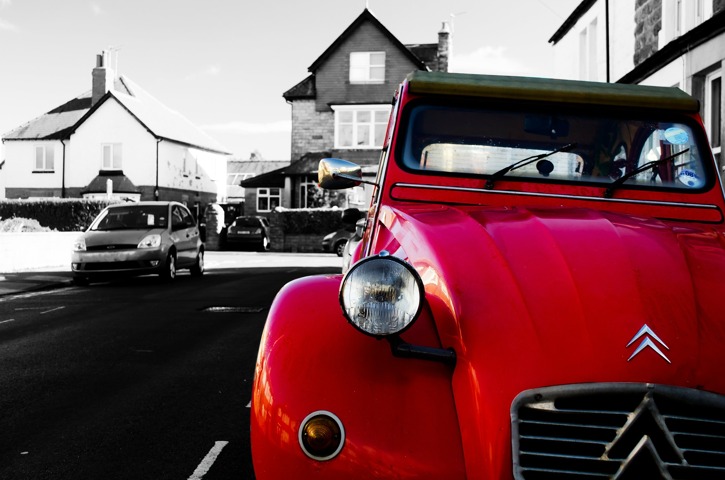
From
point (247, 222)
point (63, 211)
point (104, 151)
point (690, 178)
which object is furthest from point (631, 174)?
point (104, 151)

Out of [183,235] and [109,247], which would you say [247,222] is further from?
[109,247]

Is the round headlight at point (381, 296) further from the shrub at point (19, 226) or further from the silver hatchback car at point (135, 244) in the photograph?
the shrub at point (19, 226)

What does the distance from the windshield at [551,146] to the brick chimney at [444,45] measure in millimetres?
39430

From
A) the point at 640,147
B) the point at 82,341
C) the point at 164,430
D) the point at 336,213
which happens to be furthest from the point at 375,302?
the point at 336,213

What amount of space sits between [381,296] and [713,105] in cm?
1491

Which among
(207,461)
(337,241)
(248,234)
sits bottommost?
(207,461)

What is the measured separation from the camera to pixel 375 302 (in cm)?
260

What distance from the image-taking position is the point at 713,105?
15602mm

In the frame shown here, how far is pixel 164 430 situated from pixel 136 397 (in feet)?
3.43

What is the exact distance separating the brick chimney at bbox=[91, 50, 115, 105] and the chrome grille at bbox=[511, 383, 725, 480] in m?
50.6

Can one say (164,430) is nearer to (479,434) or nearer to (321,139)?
(479,434)

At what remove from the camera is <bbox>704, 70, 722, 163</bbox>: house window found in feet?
50.1

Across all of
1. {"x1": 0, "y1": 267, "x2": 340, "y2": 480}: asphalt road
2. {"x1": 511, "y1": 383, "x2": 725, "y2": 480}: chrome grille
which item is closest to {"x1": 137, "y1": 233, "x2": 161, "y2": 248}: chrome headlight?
{"x1": 0, "y1": 267, "x2": 340, "y2": 480}: asphalt road

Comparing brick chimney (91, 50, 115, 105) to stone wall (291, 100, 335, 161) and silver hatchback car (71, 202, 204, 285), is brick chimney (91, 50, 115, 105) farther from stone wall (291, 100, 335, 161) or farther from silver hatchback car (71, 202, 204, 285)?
silver hatchback car (71, 202, 204, 285)
